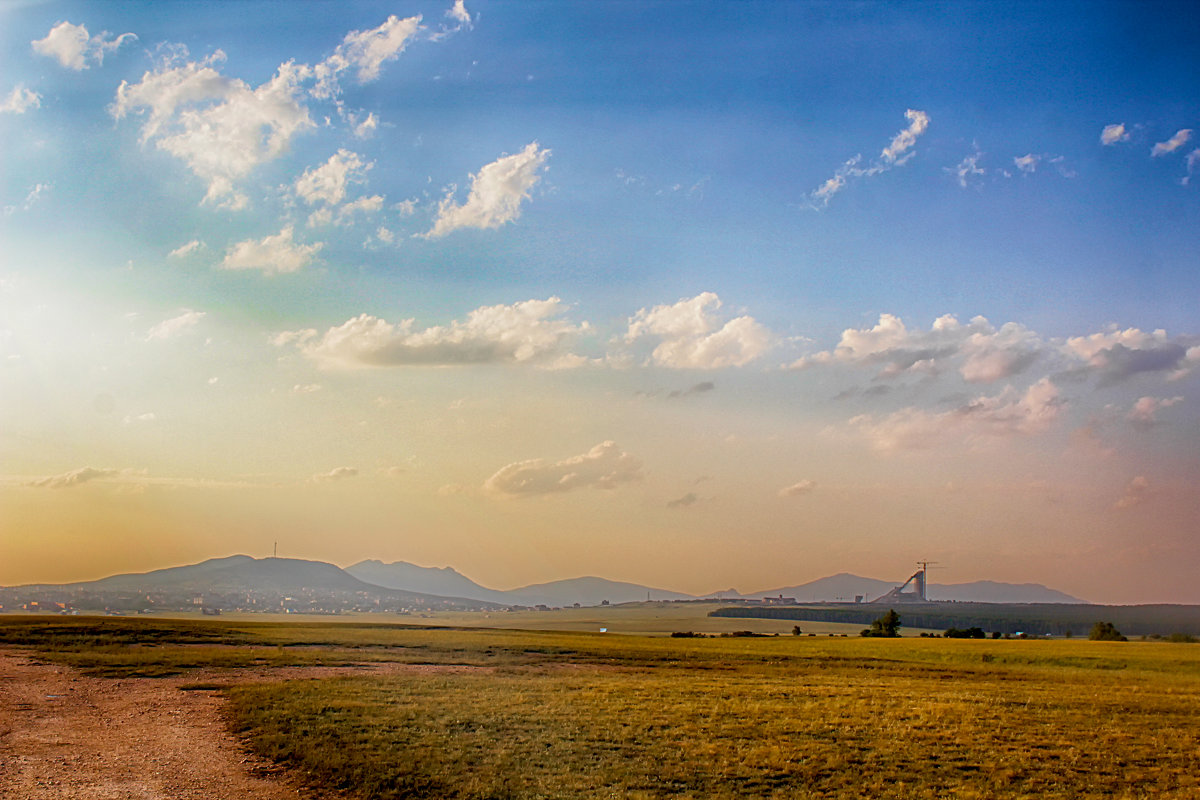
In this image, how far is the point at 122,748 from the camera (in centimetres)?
2106

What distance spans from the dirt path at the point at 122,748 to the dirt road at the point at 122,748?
24mm

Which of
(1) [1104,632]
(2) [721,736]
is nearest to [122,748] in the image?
(2) [721,736]

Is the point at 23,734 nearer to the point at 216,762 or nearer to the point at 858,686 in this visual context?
the point at 216,762

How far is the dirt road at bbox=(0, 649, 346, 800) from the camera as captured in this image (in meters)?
17.5

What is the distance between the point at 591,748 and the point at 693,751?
288 cm

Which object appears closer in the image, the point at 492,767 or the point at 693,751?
the point at 492,767

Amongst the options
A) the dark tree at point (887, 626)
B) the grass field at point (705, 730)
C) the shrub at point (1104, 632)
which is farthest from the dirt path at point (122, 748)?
the shrub at point (1104, 632)

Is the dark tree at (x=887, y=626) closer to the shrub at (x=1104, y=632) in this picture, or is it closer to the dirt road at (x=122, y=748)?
the shrub at (x=1104, y=632)

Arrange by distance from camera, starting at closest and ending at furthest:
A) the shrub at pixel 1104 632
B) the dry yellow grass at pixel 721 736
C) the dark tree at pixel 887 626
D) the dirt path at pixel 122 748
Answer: the dirt path at pixel 122 748 < the dry yellow grass at pixel 721 736 < the dark tree at pixel 887 626 < the shrub at pixel 1104 632

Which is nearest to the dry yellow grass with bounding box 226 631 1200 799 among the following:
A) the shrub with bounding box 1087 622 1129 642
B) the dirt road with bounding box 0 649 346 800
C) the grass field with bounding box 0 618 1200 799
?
the grass field with bounding box 0 618 1200 799

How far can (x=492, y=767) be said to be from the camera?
787 inches

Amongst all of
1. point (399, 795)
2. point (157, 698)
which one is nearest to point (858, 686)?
point (399, 795)

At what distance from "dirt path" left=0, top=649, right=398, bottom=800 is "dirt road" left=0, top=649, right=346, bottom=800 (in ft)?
0.08

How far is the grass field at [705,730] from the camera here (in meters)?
19.4
